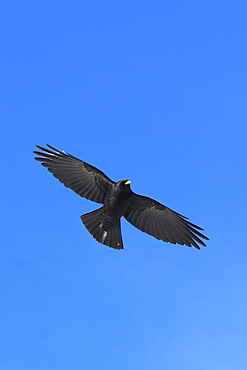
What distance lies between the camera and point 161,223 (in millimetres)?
18016

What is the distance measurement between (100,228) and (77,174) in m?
1.87

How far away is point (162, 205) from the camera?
701 inches

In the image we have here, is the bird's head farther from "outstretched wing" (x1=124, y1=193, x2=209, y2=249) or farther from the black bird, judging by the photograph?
"outstretched wing" (x1=124, y1=193, x2=209, y2=249)

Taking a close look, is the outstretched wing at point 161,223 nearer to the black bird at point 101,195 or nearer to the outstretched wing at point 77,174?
the black bird at point 101,195

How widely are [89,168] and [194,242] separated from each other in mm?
4220

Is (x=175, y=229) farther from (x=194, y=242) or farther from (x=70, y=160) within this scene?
(x=70, y=160)

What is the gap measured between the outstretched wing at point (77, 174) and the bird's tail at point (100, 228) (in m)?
0.53

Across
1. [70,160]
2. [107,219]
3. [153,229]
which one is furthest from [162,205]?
[70,160]

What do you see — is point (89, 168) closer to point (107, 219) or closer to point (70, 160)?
point (70, 160)

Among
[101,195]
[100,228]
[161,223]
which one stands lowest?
[100,228]

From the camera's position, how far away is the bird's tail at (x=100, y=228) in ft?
56.3

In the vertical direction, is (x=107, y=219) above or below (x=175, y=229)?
below

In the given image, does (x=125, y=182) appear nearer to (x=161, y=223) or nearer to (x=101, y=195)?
(x=101, y=195)

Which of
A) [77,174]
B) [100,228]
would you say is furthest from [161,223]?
[77,174]
